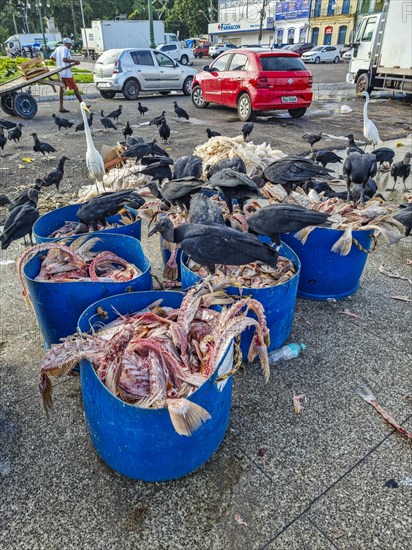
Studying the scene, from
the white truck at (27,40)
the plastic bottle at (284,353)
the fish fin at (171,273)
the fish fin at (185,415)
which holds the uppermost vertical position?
the white truck at (27,40)

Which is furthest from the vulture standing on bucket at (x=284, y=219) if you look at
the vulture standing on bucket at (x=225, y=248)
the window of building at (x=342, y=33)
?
the window of building at (x=342, y=33)

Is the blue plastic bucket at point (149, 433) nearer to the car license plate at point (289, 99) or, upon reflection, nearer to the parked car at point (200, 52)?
the car license plate at point (289, 99)

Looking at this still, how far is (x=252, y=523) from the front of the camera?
6.77 ft

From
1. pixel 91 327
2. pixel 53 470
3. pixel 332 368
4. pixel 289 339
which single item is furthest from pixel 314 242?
pixel 53 470

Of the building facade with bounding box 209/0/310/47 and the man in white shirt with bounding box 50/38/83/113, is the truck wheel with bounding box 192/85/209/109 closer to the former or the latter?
the man in white shirt with bounding box 50/38/83/113

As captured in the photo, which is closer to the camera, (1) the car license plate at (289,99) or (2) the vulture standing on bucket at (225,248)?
(2) the vulture standing on bucket at (225,248)

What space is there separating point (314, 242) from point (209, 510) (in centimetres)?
244

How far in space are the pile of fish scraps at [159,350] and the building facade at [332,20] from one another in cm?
5733

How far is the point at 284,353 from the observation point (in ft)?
10.5

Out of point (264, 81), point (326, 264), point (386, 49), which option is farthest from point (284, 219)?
point (386, 49)

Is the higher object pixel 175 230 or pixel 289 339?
pixel 175 230

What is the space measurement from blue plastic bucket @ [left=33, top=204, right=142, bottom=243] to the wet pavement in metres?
0.86

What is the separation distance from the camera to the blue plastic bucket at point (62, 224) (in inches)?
153

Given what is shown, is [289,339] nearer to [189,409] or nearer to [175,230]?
[175,230]
